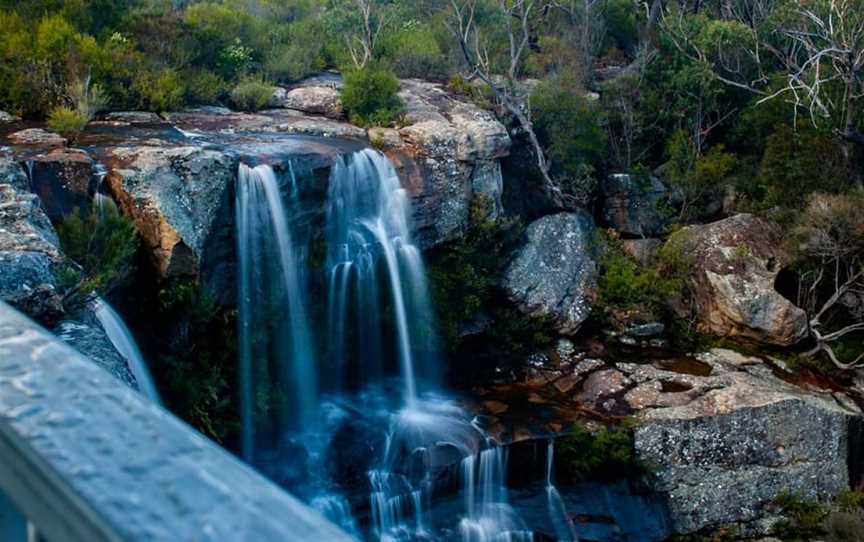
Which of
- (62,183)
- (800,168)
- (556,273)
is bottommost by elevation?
(556,273)

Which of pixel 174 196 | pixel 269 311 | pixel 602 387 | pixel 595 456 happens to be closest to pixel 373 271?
pixel 269 311

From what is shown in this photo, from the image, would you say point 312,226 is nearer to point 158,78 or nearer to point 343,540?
point 158,78

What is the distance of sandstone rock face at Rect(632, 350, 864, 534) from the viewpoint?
10.1 metres

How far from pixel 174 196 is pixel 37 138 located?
232 centimetres

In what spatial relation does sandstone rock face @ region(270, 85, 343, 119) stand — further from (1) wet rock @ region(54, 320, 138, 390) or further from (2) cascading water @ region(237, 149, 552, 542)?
(1) wet rock @ region(54, 320, 138, 390)

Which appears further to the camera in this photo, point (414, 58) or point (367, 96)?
point (414, 58)

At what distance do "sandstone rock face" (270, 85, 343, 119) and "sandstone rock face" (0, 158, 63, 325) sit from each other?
7191 mm

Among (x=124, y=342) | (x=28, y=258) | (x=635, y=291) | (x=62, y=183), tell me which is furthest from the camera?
(x=635, y=291)

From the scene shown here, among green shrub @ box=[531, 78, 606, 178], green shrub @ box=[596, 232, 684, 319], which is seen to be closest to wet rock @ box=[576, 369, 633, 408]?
green shrub @ box=[596, 232, 684, 319]

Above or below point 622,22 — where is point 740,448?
below

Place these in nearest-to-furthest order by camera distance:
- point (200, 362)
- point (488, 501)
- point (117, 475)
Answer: point (117, 475), point (200, 362), point (488, 501)

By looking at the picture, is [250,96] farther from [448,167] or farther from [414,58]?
[414,58]

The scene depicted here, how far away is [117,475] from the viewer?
29.2 inches

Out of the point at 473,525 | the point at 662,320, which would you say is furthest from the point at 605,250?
the point at 473,525
